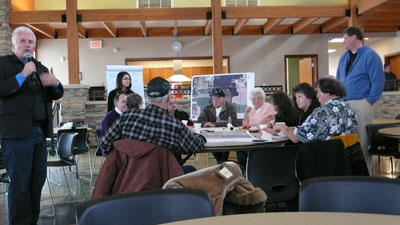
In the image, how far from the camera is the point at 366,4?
8656mm

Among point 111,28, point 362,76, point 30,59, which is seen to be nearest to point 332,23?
point 111,28

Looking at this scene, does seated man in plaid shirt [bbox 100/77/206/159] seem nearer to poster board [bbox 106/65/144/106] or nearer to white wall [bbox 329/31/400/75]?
poster board [bbox 106/65/144/106]

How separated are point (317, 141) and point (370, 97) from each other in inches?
56.7

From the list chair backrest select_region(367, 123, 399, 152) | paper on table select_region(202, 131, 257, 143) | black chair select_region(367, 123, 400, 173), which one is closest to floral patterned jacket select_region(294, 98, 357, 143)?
paper on table select_region(202, 131, 257, 143)

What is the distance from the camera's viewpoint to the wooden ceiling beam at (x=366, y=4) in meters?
8.21

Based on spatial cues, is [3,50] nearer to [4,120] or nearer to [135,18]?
[135,18]

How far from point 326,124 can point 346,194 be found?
1.58 meters

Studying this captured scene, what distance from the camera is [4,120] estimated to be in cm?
265

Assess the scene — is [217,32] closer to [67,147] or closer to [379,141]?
[379,141]

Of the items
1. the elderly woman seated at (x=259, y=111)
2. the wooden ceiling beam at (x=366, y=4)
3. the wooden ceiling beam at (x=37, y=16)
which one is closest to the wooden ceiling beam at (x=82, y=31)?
the wooden ceiling beam at (x=37, y=16)

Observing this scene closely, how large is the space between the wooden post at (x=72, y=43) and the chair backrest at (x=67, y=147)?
449 cm

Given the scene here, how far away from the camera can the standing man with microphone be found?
2637 mm

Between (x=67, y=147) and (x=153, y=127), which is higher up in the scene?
(x=153, y=127)

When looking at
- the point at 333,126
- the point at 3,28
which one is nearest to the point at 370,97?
the point at 333,126
